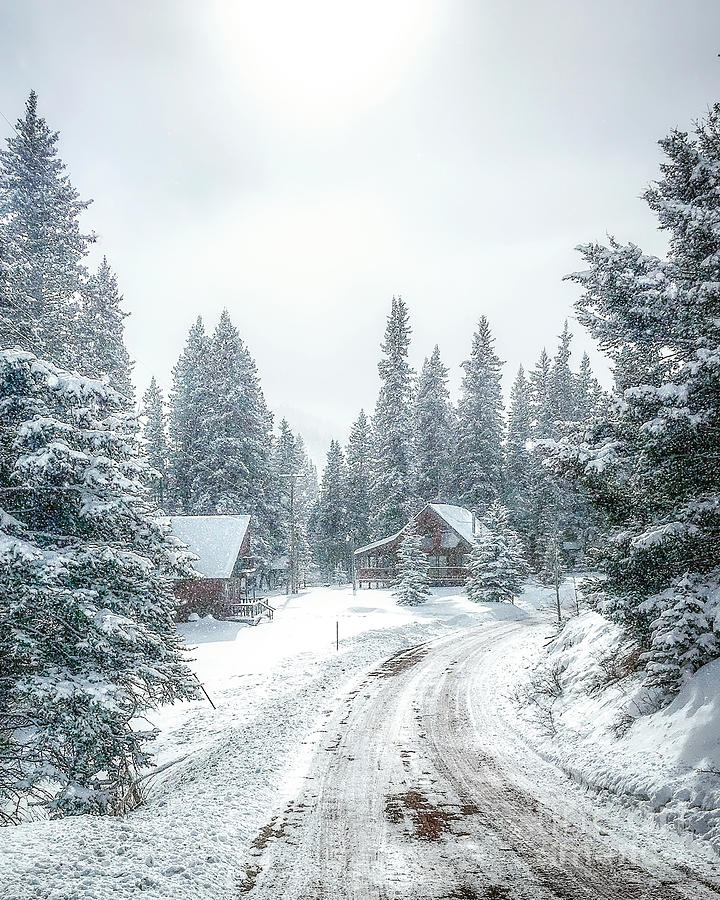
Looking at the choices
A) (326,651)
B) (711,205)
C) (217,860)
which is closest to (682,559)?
(711,205)

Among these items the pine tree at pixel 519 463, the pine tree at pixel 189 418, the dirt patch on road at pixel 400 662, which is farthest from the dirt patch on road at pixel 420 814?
the pine tree at pixel 519 463

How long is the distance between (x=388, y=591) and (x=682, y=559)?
35.9m

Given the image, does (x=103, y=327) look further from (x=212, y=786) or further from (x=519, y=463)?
(x=519, y=463)

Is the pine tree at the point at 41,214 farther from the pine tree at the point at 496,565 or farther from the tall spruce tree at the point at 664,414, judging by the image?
the pine tree at the point at 496,565

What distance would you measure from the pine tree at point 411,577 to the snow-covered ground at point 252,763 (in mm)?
14897

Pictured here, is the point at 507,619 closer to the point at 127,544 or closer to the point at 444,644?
the point at 444,644

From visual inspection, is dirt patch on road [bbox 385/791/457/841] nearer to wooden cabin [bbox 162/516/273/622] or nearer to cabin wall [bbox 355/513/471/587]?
wooden cabin [bbox 162/516/273/622]

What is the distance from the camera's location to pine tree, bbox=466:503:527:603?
122 feet

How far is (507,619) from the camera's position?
31.6 meters

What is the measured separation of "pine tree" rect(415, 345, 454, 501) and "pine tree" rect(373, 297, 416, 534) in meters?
3.66

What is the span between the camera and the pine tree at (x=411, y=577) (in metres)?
36.6

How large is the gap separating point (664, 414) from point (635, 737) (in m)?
5.41

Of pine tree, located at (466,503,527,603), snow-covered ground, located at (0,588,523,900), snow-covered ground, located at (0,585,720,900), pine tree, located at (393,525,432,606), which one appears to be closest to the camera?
snow-covered ground, located at (0,588,523,900)

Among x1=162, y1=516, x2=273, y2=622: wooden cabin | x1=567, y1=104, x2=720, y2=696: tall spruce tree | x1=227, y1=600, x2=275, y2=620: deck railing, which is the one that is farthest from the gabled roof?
x1=567, y1=104, x2=720, y2=696: tall spruce tree
